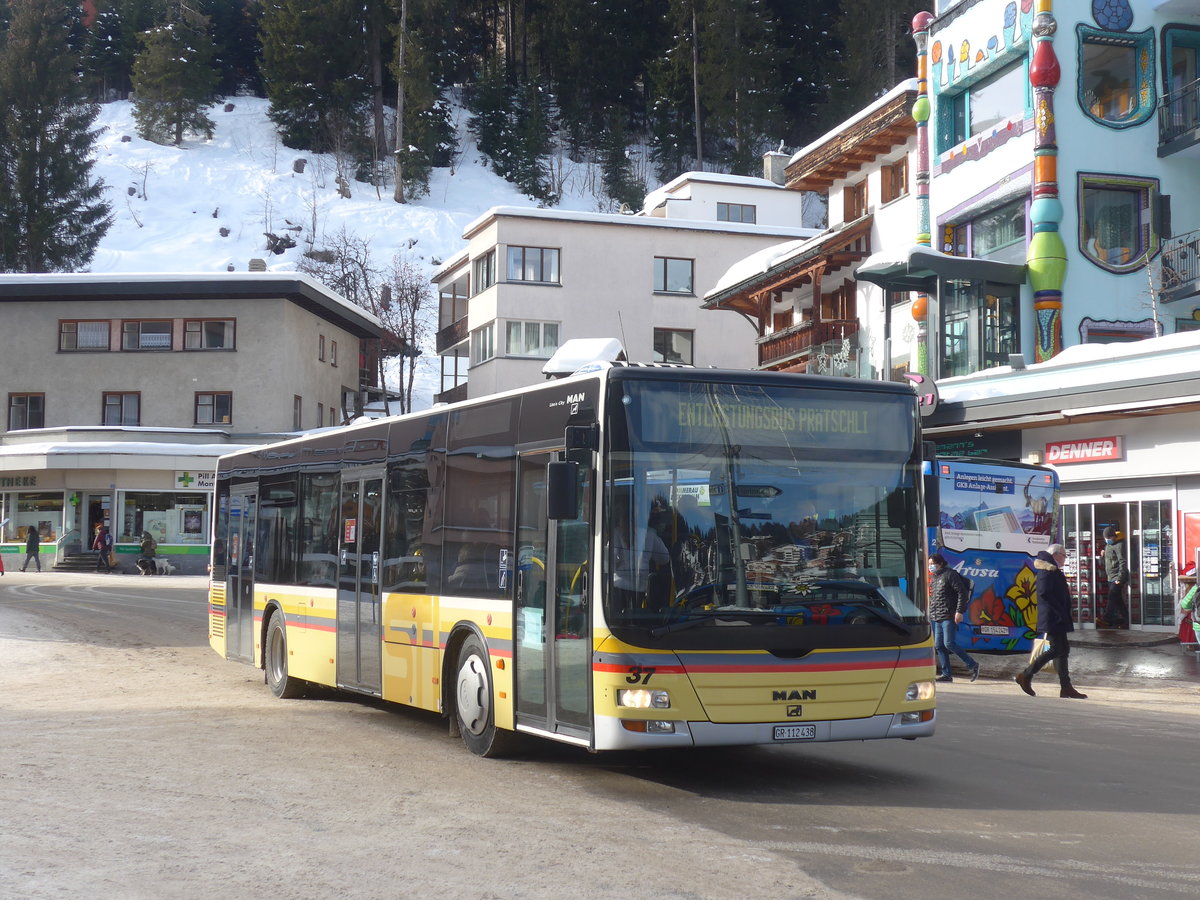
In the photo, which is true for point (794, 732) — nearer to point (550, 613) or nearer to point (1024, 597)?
point (550, 613)

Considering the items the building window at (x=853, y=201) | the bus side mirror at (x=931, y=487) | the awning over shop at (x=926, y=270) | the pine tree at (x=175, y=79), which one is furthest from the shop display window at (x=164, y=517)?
the pine tree at (x=175, y=79)

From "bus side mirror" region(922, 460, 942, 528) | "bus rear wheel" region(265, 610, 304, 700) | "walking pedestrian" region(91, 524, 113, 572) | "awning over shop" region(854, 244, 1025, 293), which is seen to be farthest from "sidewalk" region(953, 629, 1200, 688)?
"walking pedestrian" region(91, 524, 113, 572)

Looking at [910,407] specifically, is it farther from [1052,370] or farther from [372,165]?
[372,165]

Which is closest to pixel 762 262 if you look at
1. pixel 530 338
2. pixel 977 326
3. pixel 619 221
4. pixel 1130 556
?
pixel 977 326

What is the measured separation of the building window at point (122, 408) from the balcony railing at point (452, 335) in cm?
1270

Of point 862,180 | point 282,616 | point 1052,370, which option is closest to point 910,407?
point 282,616

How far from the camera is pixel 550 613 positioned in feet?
30.8

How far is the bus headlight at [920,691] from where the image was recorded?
9222 millimetres

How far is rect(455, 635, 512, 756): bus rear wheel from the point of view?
1030cm

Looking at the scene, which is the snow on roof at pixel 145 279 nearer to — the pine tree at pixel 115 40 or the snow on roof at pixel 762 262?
the snow on roof at pixel 762 262

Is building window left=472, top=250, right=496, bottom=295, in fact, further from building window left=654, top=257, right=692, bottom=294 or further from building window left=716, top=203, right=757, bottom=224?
building window left=716, top=203, right=757, bottom=224

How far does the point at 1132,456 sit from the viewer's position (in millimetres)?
24859

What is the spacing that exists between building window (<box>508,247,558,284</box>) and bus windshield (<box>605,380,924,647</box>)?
1762 inches

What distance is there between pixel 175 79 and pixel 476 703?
11074 centimetres
